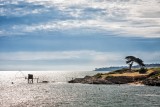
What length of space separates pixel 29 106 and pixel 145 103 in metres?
35.7

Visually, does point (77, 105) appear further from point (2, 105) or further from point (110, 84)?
point (110, 84)

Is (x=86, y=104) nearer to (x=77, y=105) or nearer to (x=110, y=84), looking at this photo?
(x=77, y=105)

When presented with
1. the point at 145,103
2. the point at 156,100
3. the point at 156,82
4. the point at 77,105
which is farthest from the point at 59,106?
the point at 156,82

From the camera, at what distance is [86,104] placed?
10988cm

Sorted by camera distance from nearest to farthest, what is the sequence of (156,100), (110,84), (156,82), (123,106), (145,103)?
1. (123,106)
2. (145,103)
3. (156,100)
4. (156,82)
5. (110,84)

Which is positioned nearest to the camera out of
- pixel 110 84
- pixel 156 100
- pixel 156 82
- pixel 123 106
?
pixel 123 106

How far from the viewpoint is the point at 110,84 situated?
199250 mm

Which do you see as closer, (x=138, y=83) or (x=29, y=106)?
(x=29, y=106)

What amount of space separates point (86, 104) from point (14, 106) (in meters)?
21.8

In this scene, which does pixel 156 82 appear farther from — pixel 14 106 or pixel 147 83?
pixel 14 106

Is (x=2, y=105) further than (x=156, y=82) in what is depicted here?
No

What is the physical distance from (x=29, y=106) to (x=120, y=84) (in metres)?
96.9

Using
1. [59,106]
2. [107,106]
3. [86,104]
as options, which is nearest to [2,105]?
[59,106]

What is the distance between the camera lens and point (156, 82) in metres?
184
